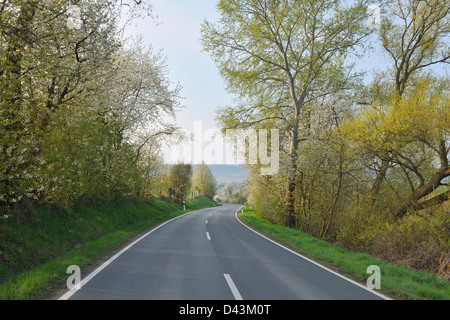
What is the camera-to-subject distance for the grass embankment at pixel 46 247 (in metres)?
5.32

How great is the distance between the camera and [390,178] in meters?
13.8

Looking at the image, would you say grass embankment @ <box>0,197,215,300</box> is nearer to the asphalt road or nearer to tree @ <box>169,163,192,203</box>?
the asphalt road

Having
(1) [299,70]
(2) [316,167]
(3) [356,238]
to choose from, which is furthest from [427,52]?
(3) [356,238]

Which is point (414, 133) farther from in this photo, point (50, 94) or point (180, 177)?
point (180, 177)

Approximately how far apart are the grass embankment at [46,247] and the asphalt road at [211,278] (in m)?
0.67

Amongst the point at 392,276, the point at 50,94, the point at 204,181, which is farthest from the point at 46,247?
the point at 204,181

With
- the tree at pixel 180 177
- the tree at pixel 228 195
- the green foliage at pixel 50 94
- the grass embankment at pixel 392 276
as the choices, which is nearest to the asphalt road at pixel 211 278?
the grass embankment at pixel 392 276

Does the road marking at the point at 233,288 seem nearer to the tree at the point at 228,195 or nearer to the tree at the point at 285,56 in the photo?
the tree at the point at 285,56

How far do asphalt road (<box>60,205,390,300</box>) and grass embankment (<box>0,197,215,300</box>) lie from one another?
2.19 feet

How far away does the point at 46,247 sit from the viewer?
344 inches

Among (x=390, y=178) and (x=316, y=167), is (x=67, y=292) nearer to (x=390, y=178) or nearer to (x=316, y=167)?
(x=316, y=167)

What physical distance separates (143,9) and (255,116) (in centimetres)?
968
